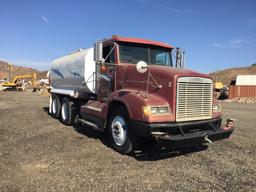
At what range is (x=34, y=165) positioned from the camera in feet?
21.2

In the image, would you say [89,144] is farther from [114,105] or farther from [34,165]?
[34,165]

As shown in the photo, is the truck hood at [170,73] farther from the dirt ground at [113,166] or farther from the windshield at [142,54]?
the dirt ground at [113,166]

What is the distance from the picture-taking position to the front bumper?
20.9 feet

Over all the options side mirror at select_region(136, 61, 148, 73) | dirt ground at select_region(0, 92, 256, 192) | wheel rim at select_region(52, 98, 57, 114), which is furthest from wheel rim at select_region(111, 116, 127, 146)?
wheel rim at select_region(52, 98, 57, 114)

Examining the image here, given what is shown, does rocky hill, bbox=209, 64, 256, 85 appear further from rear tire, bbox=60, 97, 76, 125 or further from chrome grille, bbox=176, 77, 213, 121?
chrome grille, bbox=176, 77, 213, 121

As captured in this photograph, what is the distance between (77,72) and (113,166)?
519 centimetres

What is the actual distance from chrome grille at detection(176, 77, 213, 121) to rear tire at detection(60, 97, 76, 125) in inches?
227

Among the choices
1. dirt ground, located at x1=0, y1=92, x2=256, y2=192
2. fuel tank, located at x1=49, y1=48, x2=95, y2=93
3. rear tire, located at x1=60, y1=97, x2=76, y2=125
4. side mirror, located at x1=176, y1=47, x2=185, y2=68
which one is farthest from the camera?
rear tire, located at x1=60, y1=97, x2=76, y2=125

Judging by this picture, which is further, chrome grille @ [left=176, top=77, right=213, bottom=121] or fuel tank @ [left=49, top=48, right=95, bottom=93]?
fuel tank @ [left=49, top=48, right=95, bottom=93]

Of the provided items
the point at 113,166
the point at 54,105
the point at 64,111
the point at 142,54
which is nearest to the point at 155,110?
the point at 113,166

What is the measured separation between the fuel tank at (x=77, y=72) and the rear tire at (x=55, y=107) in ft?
1.73

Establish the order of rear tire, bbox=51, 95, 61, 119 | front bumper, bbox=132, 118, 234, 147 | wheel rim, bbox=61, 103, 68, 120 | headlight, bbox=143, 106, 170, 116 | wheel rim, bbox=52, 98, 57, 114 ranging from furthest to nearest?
1. wheel rim, bbox=52, 98, 57, 114
2. rear tire, bbox=51, 95, 61, 119
3. wheel rim, bbox=61, 103, 68, 120
4. headlight, bbox=143, 106, 170, 116
5. front bumper, bbox=132, 118, 234, 147

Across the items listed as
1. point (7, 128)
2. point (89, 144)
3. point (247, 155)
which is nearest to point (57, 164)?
point (89, 144)

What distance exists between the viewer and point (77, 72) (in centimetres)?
1092
